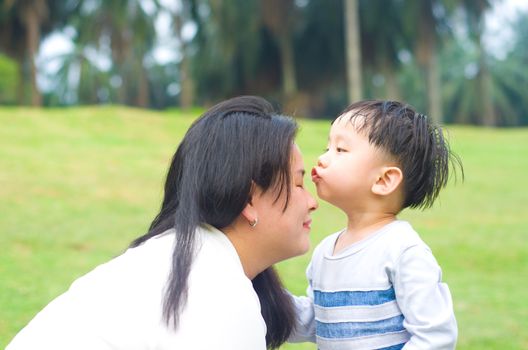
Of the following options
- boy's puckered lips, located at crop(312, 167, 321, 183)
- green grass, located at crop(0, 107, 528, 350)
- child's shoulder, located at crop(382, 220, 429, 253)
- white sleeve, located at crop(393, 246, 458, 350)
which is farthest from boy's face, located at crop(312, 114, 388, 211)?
green grass, located at crop(0, 107, 528, 350)

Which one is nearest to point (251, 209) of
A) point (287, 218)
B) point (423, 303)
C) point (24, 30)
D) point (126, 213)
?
point (287, 218)

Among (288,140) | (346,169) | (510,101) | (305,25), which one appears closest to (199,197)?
(288,140)

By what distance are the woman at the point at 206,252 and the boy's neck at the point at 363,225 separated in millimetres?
174

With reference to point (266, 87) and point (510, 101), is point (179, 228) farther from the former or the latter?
point (510, 101)

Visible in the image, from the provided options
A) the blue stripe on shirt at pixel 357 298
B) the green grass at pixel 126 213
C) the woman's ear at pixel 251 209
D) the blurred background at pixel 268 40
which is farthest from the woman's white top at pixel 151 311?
the blurred background at pixel 268 40

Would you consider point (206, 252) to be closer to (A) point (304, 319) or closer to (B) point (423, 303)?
(B) point (423, 303)

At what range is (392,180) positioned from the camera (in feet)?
8.35

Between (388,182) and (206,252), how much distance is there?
0.61 metres

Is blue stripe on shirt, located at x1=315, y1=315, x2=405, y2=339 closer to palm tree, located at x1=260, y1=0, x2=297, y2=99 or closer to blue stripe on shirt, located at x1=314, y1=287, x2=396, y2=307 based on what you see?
blue stripe on shirt, located at x1=314, y1=287, x2=396, y2=307

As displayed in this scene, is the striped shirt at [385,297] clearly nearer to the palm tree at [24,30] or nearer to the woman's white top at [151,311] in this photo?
the woman's white top at [151,311]

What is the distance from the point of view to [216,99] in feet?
114

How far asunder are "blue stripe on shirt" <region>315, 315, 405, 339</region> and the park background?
77cm

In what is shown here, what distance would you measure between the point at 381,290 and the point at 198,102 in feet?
118

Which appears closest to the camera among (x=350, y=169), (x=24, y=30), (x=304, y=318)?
(x=350, y=169)
